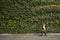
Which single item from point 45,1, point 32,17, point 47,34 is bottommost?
point 47,34

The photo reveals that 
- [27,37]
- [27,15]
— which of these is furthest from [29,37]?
[27,15]

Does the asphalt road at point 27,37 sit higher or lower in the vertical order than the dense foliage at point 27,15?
lower

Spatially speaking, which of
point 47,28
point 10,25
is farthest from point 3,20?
point 47,28

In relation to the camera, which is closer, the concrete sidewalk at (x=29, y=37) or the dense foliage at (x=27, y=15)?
the concrete sidewalk at (x=29, y=37)

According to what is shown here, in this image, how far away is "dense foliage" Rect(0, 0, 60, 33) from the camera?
12.3 meters

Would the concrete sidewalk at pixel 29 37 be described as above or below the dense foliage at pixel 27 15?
below

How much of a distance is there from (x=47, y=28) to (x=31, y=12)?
1237 millimetres

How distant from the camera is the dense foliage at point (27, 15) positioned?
12281 mm

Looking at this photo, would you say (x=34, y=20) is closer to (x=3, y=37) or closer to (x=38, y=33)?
(x=38, y=33)

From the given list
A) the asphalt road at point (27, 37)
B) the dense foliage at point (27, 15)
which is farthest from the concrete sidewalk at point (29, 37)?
the dense foliage at point (27, 15)

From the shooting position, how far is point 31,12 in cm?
1238

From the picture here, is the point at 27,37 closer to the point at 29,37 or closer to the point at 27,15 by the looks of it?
the point at 29,37

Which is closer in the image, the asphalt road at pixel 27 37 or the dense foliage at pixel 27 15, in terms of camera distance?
the asphalt road at pixel 27 37

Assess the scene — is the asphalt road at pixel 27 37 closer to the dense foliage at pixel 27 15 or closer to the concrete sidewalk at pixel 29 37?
the concrete sidewalk at pixel 29 37
